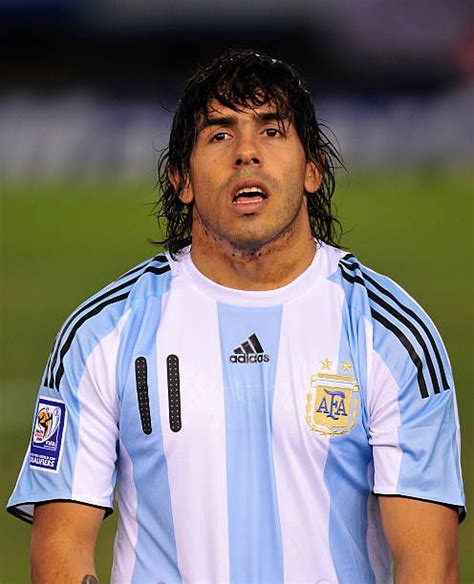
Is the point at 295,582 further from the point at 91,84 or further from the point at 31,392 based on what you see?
the point at 91,84

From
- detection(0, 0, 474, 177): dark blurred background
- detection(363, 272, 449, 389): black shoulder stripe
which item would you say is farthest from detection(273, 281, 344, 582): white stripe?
detection(0, 0, 474, 177): dark blurred background

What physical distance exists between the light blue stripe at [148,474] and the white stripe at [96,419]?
3 cm

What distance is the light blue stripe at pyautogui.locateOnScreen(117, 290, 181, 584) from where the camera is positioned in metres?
4.65

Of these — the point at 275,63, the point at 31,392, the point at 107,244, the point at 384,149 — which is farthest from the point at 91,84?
the point at 275,63

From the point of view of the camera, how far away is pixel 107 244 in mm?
19625

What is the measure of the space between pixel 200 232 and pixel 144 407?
1.95 feet

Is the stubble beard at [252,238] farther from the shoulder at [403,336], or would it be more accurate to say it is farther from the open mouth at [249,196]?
the shoulder at [403,336]

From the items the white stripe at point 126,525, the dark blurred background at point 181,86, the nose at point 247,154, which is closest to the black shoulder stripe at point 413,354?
the nose at point 247,154

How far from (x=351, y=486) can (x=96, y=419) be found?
0.79m

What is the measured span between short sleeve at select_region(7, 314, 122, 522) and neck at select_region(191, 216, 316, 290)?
394 mm

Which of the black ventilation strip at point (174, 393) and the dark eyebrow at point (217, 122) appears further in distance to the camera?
the dark eyebrow at point (217, 122)

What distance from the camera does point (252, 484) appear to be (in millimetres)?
4594

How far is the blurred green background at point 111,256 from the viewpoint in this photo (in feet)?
32.8

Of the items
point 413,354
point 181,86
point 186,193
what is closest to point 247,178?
point 186,193
